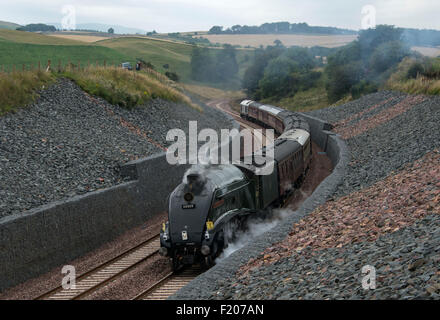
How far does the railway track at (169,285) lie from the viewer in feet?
43.6

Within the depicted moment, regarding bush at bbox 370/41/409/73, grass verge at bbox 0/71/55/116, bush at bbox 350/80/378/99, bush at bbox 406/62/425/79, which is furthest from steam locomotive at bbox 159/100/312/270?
bush at bbox 370/41/409/73

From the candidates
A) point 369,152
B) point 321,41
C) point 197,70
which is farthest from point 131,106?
point 321,41

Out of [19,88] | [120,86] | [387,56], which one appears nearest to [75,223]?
[19,88]

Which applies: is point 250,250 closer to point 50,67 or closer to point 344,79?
point 50,67

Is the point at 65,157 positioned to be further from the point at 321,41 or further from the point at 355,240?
the point at 321,41

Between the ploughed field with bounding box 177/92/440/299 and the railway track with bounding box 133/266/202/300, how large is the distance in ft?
7.84

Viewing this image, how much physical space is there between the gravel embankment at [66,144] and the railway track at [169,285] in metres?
5.51

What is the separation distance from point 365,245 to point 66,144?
1584 centimetres

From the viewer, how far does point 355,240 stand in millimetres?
11000

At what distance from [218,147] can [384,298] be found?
24.0 m

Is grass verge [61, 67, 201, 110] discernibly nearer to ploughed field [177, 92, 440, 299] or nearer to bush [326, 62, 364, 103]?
ploughed field [177, 92, 440, 299]

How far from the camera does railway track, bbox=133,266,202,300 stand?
43.6ft

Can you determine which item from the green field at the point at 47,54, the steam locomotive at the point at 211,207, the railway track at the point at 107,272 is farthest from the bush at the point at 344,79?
the railway track at the point at 107,272

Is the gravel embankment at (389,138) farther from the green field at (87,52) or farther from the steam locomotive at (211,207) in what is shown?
the green field at (87,52)
